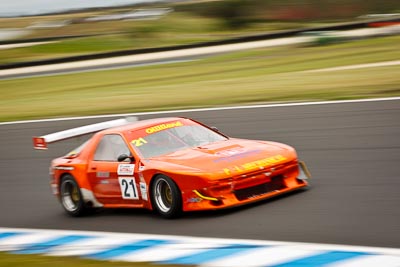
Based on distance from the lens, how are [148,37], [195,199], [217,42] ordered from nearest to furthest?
[195,199]
[217,42]
[148,37]

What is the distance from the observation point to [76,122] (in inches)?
662

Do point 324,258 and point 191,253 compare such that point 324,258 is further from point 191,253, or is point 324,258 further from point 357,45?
point 357,45

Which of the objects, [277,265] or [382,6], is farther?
[382,6]

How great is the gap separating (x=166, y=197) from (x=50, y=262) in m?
2.07

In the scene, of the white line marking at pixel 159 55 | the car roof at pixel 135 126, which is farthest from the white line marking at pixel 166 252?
the white line marking at pixel 159 55

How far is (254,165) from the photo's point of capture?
25.6 ft

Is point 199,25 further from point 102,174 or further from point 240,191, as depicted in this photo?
point 240,191

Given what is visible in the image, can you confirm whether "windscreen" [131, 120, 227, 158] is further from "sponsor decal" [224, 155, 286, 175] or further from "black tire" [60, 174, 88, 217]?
"black tire" [60, 174, 88, 217]

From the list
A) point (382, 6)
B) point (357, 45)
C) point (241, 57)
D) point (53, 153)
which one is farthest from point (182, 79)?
point (382, 6)

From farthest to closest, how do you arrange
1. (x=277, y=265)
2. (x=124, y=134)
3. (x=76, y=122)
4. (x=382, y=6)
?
(x=382, y=6), (x=76, y=122), (x=124, y=134), (x=277, y=265)

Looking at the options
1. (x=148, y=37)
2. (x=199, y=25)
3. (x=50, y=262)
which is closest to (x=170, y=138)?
(x=50, y=262)

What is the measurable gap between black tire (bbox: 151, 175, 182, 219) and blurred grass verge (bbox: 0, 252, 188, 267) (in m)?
1.64

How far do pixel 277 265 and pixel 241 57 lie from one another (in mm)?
22119

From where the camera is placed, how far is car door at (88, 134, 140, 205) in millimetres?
8398
